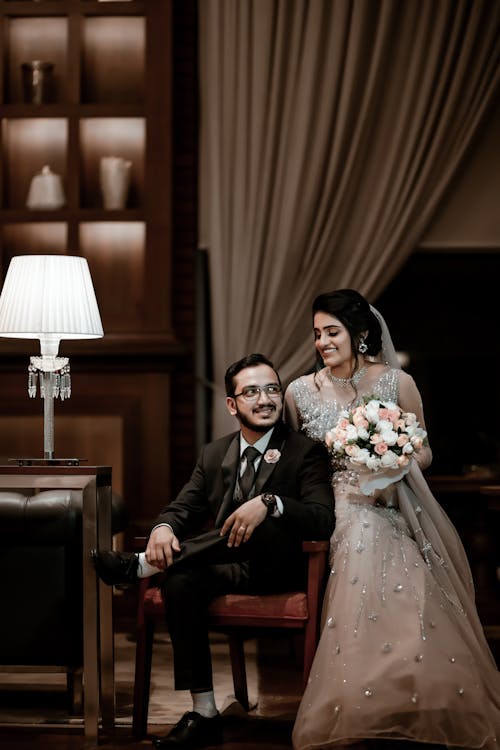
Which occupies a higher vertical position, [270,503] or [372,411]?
[372,411]

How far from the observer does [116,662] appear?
4.41 m

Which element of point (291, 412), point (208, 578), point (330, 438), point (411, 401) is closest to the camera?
point (208, 578)

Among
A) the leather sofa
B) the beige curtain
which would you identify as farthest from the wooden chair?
the beige curtain

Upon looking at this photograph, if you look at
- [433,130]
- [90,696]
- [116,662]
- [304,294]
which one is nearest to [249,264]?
[304,294]

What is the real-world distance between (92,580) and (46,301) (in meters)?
0.98

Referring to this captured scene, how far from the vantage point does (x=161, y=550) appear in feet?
10.8

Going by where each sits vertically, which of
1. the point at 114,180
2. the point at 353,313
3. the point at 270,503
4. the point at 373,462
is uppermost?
the point at 114,180

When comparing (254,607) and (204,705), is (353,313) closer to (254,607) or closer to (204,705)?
(254,607)

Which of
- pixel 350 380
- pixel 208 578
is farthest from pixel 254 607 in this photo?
pixel 350 380

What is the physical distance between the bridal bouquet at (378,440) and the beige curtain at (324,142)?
1935 mm

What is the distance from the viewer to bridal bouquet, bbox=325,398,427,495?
3.34m

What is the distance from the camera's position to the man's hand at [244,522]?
3.28 meters

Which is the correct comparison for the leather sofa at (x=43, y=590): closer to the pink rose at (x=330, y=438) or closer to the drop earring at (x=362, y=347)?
the pink rose at (x=330, y=438)

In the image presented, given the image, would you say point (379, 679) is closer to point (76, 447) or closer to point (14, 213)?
point (76, 447)
